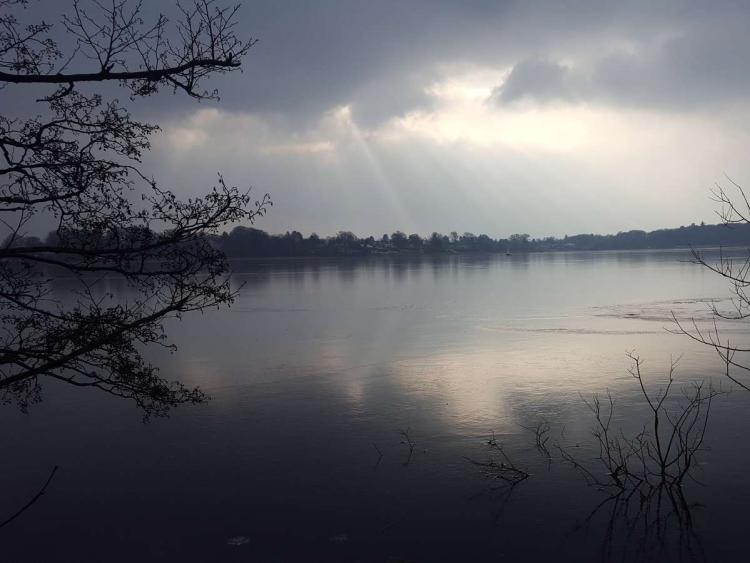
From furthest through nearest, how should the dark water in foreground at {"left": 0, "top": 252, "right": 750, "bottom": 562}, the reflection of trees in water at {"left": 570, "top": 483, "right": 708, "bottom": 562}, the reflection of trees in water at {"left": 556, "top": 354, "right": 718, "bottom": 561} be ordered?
1. the dark water in foreground at {"left": 0, "top": 252, "right": 750, "bottom": 562}
2. the reflection of trees in water at {"left": 556, "top": 354, "right": 718, "bottom": 561}
3. the reflection of trees in water at {"left": 570, "top": 483, "right": 708, "bottom": 562}

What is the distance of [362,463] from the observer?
832 centimetres

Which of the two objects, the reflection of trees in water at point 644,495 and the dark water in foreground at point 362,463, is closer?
the reflection of trees in water at point 644,495

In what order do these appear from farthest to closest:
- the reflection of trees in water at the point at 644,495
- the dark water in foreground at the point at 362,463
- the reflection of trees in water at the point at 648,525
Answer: the dark water in foreground at the point at 362,463 → the reflection of trees in water at the point at 644,495 → the reflection of trees in water at the point at 648,525

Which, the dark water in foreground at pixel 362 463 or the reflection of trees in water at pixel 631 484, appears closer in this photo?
the reflection of trees in water at pixel 631 484

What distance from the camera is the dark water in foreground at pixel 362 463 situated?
20.9ft

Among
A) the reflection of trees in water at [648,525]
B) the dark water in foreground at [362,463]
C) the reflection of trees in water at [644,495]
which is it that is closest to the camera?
the reflection of trees in water at [648,525]

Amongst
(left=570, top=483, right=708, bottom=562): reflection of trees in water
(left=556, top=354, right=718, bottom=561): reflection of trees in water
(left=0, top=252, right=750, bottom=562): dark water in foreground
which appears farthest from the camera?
(left=0, top=252, right=750, bottom=562): dark water in foreground

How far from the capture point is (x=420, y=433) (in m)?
9.43

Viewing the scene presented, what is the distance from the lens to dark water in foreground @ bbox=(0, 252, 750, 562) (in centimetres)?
637

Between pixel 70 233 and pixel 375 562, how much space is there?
13.6 ft

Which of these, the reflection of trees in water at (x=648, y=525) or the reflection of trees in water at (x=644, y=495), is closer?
the reflection of trees in water at (x=648, y=525)

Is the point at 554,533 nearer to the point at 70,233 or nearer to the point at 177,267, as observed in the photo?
the point at 177,267

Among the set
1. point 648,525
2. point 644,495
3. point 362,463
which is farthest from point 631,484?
point 362,463

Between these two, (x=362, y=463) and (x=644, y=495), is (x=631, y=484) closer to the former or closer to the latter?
(x=644, y=495)
